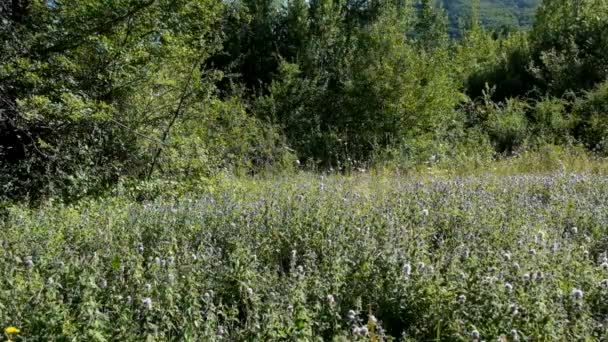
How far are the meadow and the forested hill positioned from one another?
281 ft

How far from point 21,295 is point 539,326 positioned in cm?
255

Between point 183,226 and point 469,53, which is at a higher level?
point 469,53

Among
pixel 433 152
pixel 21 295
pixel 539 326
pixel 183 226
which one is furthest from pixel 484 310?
pixel 433 152

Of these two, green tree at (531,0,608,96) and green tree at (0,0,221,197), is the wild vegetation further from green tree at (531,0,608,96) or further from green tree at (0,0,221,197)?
green tree at (531,0,608,96)

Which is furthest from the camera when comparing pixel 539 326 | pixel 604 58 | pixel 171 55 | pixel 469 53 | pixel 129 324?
pixel 469 53

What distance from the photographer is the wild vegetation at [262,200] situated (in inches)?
108

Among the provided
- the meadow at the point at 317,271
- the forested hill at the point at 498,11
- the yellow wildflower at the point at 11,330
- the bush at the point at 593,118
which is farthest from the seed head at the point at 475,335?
the forested hill at the point at 498,11

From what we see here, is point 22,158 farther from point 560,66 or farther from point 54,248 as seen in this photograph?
point 560,66

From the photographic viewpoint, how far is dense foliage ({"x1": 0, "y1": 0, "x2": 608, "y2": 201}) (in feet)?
22.1

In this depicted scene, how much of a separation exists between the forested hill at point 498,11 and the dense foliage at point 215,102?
7225 cm

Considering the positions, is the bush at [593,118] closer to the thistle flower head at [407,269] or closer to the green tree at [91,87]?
the green tree at [91,87]

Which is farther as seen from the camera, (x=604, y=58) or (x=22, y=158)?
(x=604, y=58)

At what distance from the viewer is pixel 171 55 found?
790cm

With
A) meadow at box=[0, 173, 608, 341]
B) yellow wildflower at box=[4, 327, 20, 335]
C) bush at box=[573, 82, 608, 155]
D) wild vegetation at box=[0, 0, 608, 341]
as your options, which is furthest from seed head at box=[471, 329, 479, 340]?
bush at box=[573, 82, 608, 155]
